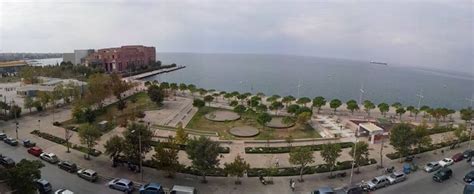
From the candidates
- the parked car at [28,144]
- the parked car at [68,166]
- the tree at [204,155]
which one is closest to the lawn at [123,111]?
the parked car at [28,144]

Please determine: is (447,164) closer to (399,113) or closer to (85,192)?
(399,113)

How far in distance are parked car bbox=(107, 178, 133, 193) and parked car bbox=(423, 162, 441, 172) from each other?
2118 cm

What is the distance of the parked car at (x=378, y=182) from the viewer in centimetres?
2012

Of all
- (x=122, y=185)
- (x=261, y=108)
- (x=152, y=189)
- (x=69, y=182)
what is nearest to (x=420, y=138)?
(x=261, y=108)

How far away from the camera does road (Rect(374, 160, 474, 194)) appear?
2012cm

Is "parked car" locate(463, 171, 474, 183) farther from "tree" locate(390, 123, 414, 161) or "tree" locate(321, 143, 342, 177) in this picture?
"tree" locate(321, 143, 342, 177)

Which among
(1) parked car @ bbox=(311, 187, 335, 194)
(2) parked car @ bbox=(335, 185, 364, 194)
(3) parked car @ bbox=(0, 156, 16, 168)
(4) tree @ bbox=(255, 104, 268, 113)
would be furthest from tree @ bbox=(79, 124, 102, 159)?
(4) tree @ bbox=(255, 104, 268, 113)

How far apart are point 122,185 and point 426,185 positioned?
19.9m

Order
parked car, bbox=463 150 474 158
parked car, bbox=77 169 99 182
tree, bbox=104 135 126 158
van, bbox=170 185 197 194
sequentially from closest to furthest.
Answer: van, bbox=170 185 197 194 → parked car, bbox=77 169 99 182 → tree, bbox=104 135 126 158 → parked car, bbox=463 150 474 158

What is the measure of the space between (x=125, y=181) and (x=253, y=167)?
29.6ft

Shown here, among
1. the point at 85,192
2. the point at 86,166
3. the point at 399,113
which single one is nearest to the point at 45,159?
the point at 86,166

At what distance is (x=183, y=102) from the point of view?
46.4 metres

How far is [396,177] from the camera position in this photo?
70.3 feet

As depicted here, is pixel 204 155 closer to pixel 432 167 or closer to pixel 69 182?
pixel 69 182
